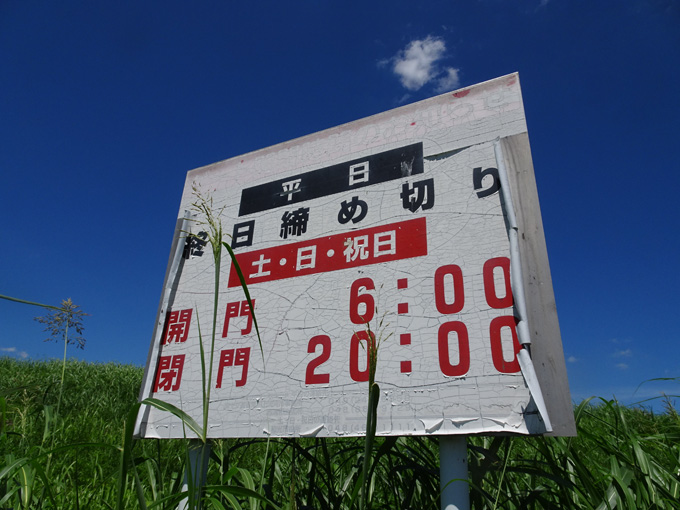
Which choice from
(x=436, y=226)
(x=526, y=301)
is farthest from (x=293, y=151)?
(x=526, y=301)

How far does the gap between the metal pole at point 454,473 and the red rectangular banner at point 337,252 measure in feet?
2.10

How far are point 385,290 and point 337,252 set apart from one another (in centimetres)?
29

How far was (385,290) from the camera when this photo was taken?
1.63m

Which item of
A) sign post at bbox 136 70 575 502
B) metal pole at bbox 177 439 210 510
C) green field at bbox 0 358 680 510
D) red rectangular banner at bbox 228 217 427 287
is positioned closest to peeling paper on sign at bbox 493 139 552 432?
sign post at bbox 136 70 575 502

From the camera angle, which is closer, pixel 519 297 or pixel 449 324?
pixel 519 297

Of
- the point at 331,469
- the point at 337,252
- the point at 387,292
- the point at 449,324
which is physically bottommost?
the point at 331,469

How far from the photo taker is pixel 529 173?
1.55 meters

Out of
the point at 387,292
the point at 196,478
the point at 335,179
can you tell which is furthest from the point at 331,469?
the point at 335,179

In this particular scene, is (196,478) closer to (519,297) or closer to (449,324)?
(449,324)

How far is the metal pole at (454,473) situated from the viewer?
4.33 ft

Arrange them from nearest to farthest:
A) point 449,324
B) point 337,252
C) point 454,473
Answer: point 454,473, point 449,324, point 337,252

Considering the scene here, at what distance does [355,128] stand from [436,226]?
677 mm

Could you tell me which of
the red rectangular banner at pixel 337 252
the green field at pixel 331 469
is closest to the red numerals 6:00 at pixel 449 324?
the red rectangular banner at pixel 337 252

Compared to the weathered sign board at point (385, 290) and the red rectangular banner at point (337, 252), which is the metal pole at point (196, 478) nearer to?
the weathered sign board at point (385, 290)
